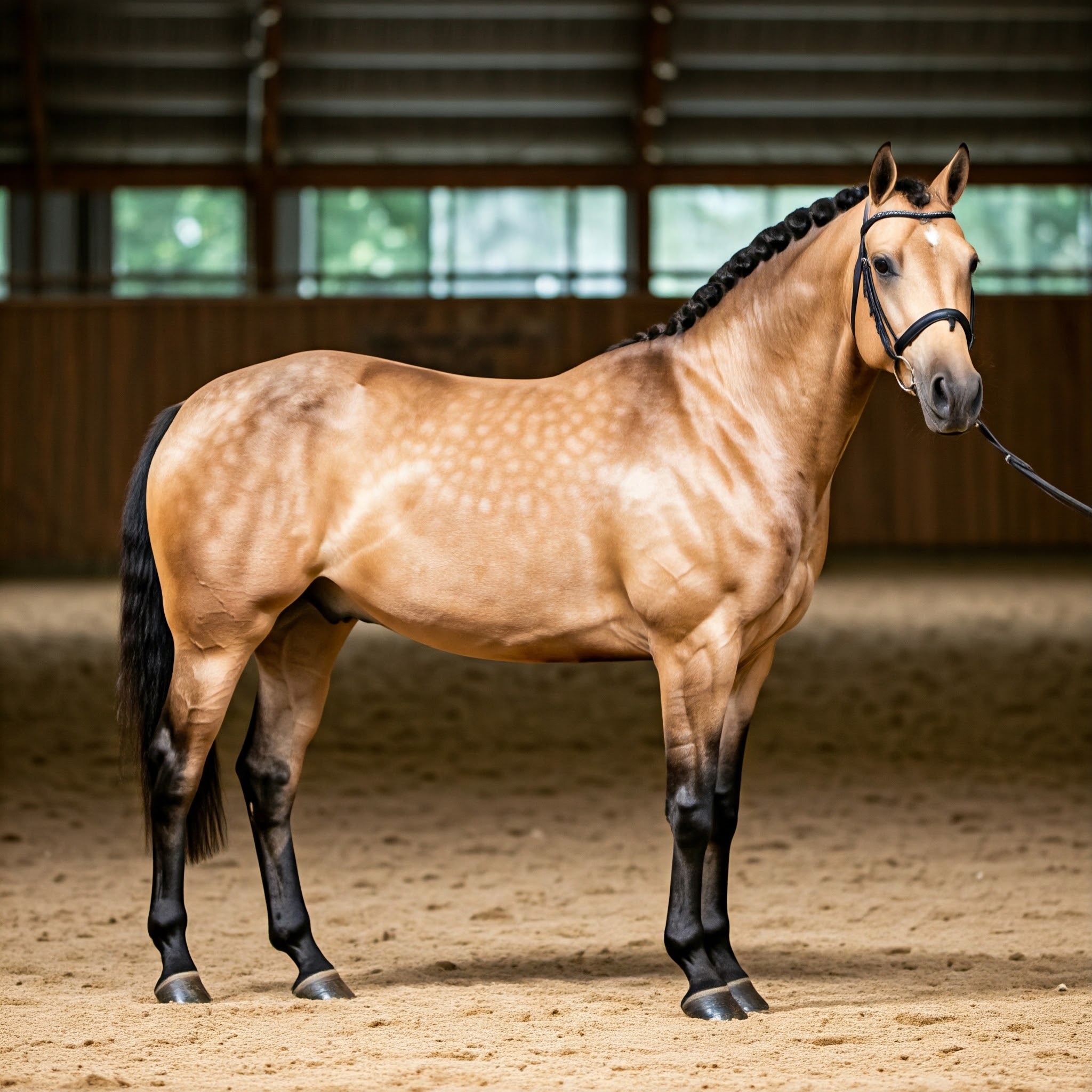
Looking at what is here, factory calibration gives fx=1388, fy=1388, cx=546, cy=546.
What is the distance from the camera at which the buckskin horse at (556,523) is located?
10.3 feet

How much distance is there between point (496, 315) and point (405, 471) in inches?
496

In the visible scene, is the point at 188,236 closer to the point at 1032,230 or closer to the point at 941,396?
the point at 1032,230

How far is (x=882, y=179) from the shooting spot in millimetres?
3020

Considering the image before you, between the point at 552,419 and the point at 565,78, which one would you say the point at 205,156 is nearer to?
the point at 565,78

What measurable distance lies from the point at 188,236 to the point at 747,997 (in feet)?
51.4

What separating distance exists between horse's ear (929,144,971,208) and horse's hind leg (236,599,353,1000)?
180cm

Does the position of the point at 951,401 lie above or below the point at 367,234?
below

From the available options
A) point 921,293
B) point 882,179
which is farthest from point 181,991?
point 882,179

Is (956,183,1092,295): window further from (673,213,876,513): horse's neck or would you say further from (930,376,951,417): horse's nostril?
(930,376,951,417): horse's nostril

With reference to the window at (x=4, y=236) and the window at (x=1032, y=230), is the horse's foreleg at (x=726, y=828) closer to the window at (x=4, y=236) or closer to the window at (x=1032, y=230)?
the window at (x=1032, y=230)

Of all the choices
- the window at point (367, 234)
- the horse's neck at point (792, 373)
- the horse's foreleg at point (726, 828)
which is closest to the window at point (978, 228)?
the window at point (367, 234)

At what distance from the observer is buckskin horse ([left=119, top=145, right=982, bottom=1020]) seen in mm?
3125

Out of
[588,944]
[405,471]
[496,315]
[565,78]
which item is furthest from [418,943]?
[565,78]

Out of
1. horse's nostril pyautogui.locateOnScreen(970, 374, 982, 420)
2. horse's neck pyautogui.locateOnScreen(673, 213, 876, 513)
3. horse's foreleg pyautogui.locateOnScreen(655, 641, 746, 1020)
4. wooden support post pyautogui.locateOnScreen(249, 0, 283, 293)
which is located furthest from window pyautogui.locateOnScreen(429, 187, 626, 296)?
horse's nostril pyautogui.locateOnScreen(970, 374, 982, 420)
